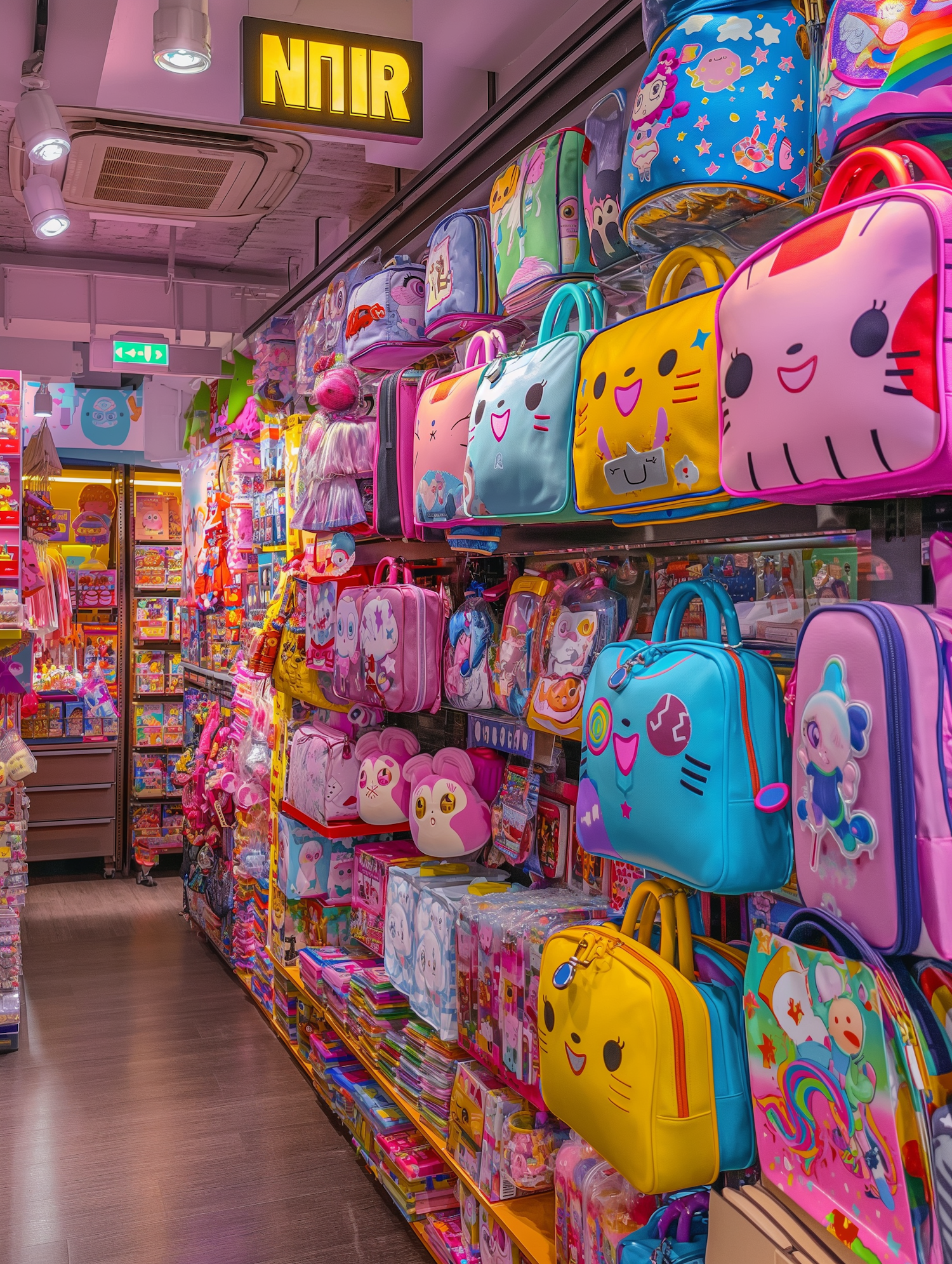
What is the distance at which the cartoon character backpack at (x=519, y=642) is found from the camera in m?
2.21

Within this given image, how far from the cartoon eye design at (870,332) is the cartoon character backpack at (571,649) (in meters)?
0.92

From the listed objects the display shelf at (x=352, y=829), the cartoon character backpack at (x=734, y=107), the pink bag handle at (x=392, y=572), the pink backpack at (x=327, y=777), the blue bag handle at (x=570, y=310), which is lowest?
the display shelf at (x=352, y=829)

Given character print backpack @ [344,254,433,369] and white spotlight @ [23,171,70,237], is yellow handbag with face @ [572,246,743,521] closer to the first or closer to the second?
character print backpack @ [344,254,433,369]

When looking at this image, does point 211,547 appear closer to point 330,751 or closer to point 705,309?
point 330,751

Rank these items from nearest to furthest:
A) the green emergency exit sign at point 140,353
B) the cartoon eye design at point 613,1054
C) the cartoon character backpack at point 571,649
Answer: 1. the cartoon eye design at point 613,1054
2. the cartoon character backpack at point 571,649
3. the green emergency exit sign at point 140,353

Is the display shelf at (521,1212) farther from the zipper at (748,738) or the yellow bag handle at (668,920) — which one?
the zipper at (748,738)

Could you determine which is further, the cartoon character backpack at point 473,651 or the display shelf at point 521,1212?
the cartoon character backpack at point 473,651

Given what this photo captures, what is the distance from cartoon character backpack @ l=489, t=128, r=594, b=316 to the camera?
2.04 metres

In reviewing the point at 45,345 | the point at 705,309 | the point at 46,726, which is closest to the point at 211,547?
the point at 45,345

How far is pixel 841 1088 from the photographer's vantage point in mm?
1207

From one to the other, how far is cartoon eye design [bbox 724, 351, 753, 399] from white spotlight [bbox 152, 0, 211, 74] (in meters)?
1.62

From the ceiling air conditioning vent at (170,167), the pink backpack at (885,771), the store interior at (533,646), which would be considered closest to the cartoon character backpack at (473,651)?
the store interior at (533,646)

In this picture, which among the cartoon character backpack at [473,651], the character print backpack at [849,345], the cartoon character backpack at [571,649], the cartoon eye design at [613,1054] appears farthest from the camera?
the cartoon character backpack at [473,651]

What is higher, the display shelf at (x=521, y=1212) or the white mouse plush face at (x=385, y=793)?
the white mouse plush face at (x=385, y=793)
